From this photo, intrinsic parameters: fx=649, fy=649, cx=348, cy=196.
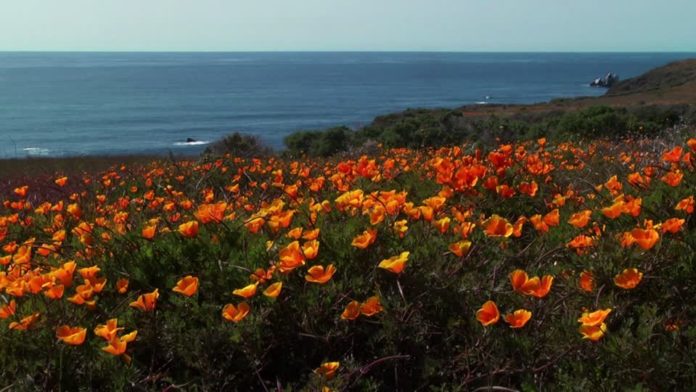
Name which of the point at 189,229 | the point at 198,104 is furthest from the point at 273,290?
the point at 198,104

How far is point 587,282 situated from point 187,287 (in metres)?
1.19

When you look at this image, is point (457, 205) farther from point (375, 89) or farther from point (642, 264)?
point (375, 89)

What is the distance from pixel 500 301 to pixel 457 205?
1.00 m

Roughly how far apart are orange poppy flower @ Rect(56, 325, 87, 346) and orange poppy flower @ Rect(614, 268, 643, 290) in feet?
4.86

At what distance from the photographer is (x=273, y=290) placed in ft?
6.15

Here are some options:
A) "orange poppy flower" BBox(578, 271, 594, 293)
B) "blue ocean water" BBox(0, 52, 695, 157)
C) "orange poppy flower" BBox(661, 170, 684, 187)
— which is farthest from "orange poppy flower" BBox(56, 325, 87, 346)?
"blue ocean water" BBox(0, 52, 695, 157)

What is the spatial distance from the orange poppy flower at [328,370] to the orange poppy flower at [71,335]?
0.63 m

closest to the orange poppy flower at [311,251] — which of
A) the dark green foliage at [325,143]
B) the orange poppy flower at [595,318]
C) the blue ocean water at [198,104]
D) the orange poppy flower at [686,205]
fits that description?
the orange poppy flower at [595,318]

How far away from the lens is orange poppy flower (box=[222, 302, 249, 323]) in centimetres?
178

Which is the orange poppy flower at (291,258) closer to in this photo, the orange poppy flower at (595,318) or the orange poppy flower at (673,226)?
the orange poppy flower at (595,318)

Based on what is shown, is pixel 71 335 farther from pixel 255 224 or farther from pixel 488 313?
pixel 488 313

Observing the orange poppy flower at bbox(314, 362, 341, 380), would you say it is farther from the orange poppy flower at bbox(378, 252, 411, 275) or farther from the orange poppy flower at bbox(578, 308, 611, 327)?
the orange poppy flower at bbox(578, 308, 611, 327)

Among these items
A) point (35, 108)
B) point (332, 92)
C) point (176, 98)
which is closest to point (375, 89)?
point (332, 92)

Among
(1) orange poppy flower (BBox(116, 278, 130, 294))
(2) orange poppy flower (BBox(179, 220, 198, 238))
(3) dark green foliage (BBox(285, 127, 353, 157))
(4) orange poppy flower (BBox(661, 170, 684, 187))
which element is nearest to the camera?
(1) orange poppy flower (BBox(116, 278, 130, 294))
